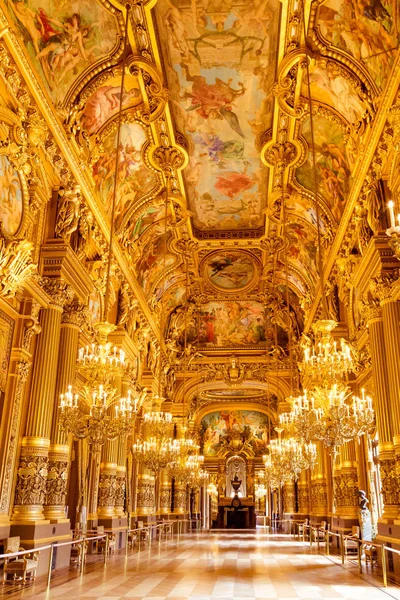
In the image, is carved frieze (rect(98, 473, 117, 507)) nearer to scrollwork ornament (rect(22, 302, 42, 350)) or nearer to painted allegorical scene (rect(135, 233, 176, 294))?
scrollwork ornament (rect(22, 302, 42, 350))

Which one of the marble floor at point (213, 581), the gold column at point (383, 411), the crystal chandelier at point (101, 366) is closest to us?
the marble floor at point (213, 581)

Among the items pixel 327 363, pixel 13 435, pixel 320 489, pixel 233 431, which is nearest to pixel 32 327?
pixel 13 435

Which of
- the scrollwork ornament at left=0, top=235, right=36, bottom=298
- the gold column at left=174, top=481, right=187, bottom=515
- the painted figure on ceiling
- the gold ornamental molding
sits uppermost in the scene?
the painted figure on ceiling

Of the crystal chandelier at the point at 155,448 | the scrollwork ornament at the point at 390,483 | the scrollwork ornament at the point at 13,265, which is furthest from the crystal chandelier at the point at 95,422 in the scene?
the crystal chandelier at the point at 155,448

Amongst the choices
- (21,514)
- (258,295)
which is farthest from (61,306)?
(258,295)

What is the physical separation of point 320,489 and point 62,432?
41.7 feet

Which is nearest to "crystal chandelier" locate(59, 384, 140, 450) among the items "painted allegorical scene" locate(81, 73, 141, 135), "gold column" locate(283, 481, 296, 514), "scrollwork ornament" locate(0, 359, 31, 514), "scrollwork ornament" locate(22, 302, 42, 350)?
"scrollwork ornament" locate(0, 359, 31, 514)

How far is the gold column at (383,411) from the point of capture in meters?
10.0

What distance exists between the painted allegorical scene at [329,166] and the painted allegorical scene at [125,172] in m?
4.24

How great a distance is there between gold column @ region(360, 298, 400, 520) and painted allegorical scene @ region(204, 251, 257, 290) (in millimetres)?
9584

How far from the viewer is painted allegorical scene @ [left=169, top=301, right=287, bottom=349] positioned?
82.7ft

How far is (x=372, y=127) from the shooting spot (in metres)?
10.8

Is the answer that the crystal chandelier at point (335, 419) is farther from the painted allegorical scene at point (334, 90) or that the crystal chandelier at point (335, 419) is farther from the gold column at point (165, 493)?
the gold column at point (165, 493)

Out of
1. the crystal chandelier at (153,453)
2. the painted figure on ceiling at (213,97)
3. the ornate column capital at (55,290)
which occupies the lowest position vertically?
the crystal chandelier at (153,453)
